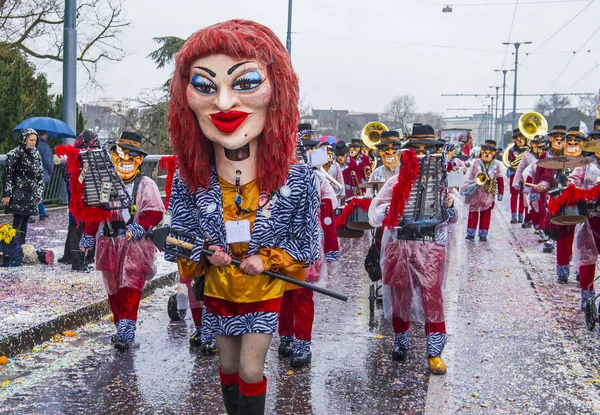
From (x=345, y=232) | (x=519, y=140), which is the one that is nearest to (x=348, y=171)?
(x=519, y=140)

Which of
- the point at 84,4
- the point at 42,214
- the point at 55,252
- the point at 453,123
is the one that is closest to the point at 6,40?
the point at 84,4

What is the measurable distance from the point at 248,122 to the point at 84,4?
19813 mm

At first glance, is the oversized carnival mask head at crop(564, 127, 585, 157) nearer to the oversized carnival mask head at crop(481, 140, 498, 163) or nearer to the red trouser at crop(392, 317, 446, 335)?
the oversized carnival mask head at crop(481, 140, 498, 163)

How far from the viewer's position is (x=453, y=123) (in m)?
126

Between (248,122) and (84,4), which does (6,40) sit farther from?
(248,122)

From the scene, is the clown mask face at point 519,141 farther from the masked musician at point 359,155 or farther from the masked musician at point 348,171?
the masked musician at point 348,171

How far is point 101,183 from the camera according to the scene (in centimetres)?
599

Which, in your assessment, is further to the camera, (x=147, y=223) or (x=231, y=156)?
(x=147, y=223)

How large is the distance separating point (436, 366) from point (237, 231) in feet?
7.85

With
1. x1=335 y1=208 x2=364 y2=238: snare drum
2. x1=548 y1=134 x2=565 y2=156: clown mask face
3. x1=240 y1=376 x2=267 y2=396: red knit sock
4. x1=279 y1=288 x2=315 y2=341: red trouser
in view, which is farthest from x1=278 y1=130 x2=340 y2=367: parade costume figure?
x1=548 y1=134 x2=565 y2=156: clown mask face

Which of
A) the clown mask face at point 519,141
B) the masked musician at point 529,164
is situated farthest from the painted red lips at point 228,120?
the clown mask face at point 519,141

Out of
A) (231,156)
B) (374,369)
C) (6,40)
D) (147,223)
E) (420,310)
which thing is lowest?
(374,369)

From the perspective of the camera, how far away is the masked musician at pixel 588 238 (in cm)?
732

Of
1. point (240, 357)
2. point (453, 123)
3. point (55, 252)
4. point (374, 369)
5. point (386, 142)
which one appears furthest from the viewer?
point (453, 123)
